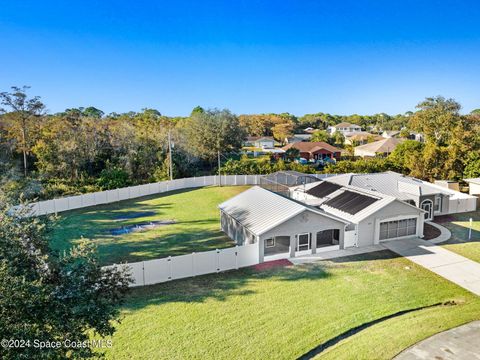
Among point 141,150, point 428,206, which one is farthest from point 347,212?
point 141,150

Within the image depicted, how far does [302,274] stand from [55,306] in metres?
12.8

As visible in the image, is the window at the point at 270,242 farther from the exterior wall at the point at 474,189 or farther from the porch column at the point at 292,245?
the exterior wall at the point at 474,189

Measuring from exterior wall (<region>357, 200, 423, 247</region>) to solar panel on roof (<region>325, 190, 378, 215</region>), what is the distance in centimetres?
110

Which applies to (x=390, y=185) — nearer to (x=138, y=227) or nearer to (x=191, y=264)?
(x=191, y=264)

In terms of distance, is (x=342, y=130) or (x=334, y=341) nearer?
(x=334, y=341)

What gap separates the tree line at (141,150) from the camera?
40562 millimetres

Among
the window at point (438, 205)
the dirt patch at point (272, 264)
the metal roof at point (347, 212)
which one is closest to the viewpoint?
the dirt patch at point (272, 264)

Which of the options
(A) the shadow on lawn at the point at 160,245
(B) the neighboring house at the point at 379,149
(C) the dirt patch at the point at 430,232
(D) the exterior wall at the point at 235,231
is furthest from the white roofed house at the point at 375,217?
(B) the neighboring house at the point at 379,149

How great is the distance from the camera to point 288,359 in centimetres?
1127

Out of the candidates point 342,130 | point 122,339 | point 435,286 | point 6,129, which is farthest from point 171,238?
point 342,130

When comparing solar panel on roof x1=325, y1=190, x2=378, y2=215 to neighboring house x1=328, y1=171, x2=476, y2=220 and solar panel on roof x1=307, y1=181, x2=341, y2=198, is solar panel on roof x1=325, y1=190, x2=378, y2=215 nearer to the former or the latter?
solar panel on roof x1=307, y1=181, x2=341, y2=198

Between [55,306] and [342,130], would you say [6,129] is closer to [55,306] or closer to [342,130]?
[55,306]

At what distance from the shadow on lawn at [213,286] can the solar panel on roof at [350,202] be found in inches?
240

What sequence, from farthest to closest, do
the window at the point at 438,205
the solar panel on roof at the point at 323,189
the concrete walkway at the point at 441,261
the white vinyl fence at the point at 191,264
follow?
the window at the point at 438,205 → the solar panel on roof at the point at 323,189 → the concrete walkway at the point at 441,261 → the white vinyl fence at the point at 191,264
